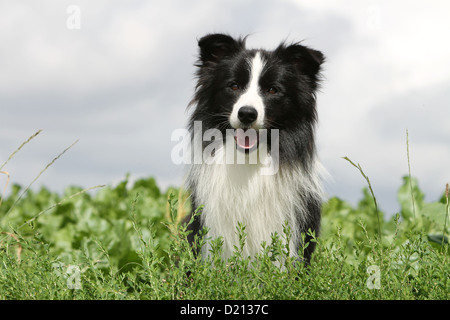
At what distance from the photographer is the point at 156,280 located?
290 centimetres

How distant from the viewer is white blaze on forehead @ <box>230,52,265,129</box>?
12.9ft

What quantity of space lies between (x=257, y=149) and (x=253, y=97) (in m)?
0.41

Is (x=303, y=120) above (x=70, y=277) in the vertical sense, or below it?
above

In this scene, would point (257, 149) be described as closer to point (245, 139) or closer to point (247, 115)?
point (245, 139)

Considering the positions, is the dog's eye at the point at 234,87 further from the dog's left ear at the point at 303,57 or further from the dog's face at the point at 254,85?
the dog's left ear at the point at 303,57

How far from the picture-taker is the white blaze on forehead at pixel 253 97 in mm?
3918

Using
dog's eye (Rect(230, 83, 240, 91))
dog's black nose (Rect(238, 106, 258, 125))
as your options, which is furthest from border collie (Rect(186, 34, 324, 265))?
dog's black nose (Rect(238, 106, 258, 125))

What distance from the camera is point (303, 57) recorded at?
443cm

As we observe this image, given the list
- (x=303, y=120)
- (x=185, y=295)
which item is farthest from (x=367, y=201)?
(x=185, y=295)

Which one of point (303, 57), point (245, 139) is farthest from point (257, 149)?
point (303, 57)

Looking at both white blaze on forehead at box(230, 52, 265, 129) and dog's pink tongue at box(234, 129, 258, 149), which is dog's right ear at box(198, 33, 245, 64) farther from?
dog's pink tongue at box(234, 129, 258, 149)
